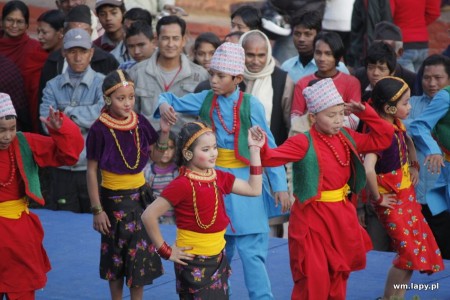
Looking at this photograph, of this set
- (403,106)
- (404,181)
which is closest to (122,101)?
(403,106)

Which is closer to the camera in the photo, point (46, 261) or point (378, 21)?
point (46, 261)

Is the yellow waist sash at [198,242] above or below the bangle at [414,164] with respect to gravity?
below

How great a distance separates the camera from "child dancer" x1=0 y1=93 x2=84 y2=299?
6.53 metres

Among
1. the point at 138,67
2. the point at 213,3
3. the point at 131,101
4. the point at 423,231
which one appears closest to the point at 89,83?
the point at 138,67

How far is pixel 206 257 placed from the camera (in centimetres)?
608

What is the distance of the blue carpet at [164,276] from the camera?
24.7ft

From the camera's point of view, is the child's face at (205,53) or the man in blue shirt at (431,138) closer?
the man in blue shirt at (431,138)

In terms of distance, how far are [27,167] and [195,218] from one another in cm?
118

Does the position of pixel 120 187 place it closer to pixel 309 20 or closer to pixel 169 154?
pixel 169 154

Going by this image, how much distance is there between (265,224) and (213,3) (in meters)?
7.99

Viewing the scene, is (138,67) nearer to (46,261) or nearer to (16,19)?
(16,19)

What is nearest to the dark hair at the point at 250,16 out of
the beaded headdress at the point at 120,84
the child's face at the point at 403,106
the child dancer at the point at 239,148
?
the child dancer at the point at 239,148

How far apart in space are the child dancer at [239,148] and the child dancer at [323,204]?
0.37 meters

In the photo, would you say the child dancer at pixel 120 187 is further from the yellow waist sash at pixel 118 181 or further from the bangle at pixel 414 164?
the bangle at pixel 414 164
